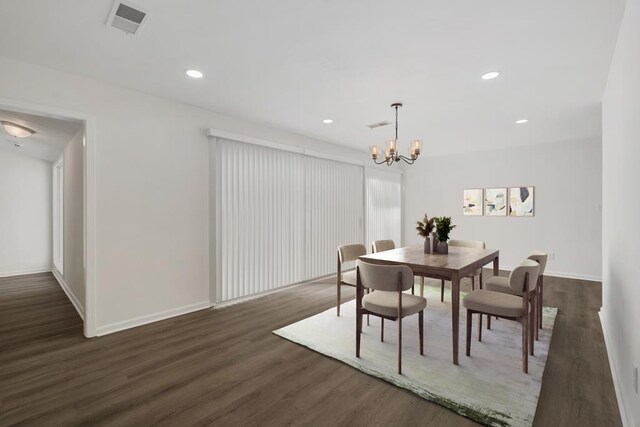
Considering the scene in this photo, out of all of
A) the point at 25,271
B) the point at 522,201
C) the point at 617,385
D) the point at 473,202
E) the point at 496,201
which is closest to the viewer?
the point at 617,385

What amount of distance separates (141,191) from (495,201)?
251 inches

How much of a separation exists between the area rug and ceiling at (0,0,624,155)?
2.52 meters

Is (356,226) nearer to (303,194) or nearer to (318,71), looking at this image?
(303,194)

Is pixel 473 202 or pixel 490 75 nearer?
pixel 490 75

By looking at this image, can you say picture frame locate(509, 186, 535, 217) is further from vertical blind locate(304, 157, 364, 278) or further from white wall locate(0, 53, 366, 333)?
white wall locate(0, 53, 366, 333)

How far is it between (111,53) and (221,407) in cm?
285

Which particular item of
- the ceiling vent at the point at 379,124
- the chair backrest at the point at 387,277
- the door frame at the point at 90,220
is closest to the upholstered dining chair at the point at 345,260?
the chair backrest at the point at 387,277

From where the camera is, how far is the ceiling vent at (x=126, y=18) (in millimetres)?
1903

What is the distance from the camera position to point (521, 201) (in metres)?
5.93

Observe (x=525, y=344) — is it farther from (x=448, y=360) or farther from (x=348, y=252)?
(x=348, y=252)

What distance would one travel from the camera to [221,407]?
6.36 feet

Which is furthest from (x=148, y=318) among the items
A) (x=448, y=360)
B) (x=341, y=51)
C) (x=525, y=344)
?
(x=525, y=344)

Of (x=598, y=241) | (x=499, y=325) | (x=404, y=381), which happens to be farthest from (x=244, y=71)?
(x=598, y=241)

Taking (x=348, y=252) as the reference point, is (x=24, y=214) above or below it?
above
